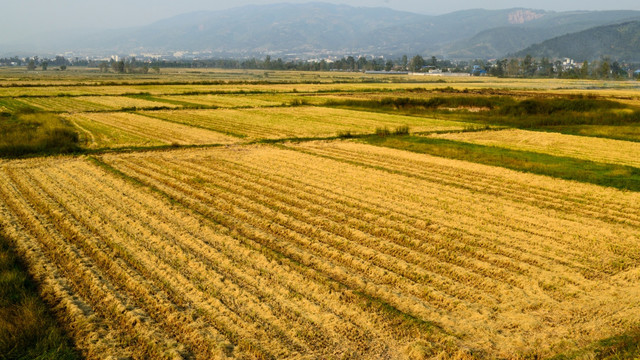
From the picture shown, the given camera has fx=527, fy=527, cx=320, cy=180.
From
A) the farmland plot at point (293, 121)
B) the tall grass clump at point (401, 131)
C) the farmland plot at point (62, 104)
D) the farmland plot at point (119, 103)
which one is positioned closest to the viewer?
the tall grass clump at point (401, 131)

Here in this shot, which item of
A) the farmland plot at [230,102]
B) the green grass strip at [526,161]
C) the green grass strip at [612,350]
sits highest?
the farmland plot at [230,102]

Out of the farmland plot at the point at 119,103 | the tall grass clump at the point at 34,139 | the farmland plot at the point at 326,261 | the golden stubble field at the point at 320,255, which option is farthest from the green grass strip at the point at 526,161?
the farmland plot at the point at 119,103

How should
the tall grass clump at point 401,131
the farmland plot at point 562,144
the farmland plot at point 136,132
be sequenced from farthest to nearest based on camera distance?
the tall grass clump at point 401,131 < the farmland plot at point 136,132 < the farmland plot at point 562,144

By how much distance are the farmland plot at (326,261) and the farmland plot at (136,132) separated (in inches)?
284

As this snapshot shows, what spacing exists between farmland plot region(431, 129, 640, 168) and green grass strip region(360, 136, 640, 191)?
3.97 feet

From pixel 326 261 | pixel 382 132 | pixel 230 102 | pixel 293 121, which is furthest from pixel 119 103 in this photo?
pixel 326 261

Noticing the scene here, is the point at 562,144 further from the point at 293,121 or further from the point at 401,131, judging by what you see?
the point at 293,121

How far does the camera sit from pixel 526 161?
20344 mm

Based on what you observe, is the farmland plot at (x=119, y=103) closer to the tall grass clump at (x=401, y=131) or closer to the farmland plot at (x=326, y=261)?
the tall grass clump at (x=401, y=131)

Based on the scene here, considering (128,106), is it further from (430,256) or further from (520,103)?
(430,256)

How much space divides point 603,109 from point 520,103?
588 cm

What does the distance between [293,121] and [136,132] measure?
9972 mm

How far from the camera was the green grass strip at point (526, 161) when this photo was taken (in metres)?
17.3

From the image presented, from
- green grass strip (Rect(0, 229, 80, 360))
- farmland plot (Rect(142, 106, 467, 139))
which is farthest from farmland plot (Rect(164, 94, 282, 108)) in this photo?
green grass strip (Rect(0, 229, 80, 360))
